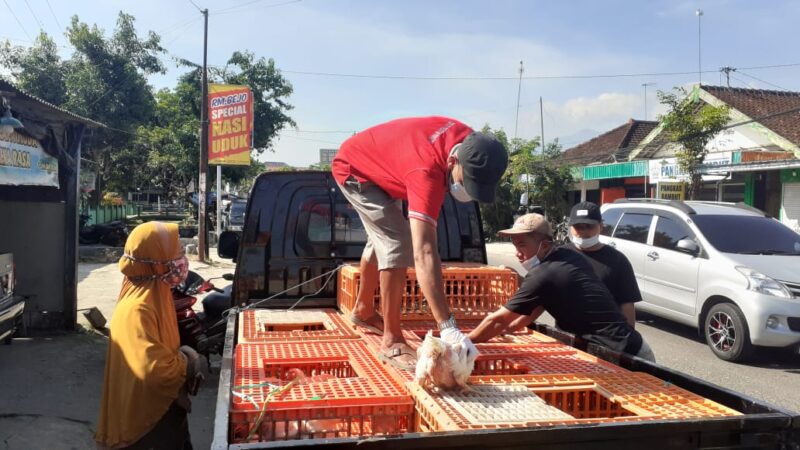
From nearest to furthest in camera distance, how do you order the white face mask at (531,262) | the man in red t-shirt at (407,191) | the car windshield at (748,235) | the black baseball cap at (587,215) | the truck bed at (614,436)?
the truck bed at (614,436) < the man in red t-shirt at (407,191) < the white face mask at (531,262) < the black baseball cap at (587,215) < the car windshield at (748,235)

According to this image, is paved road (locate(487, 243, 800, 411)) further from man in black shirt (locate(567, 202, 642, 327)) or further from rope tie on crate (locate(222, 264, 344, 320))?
rope tie on crate (locate(222, 264, 344, 320))

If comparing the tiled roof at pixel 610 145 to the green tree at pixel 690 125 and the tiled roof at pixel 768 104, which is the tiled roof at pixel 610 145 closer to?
the tiled roof at pixel 768 104

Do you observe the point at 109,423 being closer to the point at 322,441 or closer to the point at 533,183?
the point at 322,441

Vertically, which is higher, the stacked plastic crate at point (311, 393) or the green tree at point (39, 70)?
the green tree at point (39, 70)

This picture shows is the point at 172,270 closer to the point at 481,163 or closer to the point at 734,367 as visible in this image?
the point at 481,163

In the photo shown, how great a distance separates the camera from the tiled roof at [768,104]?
1872cm

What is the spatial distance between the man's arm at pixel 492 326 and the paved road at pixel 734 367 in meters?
3.77

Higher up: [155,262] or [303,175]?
[303,175]

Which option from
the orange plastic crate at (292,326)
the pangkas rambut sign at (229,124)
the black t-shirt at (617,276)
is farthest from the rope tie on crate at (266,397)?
the pangkas rambut sign at (229,124)

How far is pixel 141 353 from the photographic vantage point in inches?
107

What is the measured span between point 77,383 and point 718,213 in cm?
760

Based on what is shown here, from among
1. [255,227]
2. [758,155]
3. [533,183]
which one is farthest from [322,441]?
[533,183]

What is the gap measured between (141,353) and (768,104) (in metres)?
23.3

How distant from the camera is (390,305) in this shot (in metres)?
3.01
